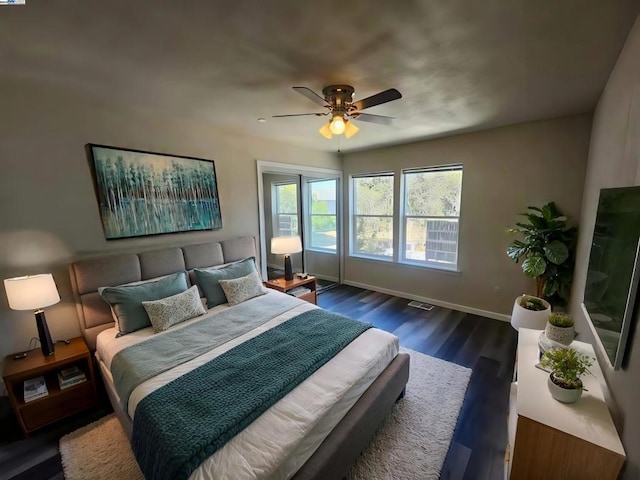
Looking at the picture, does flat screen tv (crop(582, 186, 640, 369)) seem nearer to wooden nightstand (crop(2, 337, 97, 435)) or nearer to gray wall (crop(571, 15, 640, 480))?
gray wall (crop(571, 15, 640, 480))

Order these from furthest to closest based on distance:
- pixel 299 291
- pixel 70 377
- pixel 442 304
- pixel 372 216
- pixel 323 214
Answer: pixel 323 214
pixel 372 216
pixel 442 304
pixel 299 291
pixel 70 377

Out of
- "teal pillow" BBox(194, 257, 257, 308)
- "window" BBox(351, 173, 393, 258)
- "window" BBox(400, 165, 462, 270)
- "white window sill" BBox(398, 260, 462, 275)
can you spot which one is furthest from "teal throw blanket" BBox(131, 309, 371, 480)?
"window" BBox(351, 173, 393, 258)

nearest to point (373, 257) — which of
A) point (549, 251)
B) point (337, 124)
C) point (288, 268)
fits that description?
point (288, 268)

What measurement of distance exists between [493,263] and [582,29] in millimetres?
2716

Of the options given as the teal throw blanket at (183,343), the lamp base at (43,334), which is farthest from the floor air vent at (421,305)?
the lamp base at (43,334)

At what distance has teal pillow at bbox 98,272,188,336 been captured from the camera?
7.14 ft

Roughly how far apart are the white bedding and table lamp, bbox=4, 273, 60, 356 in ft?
1.34

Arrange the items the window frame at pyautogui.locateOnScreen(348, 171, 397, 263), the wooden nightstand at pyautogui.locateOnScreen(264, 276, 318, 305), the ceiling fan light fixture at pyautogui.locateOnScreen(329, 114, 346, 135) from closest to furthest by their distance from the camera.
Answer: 1. the ceiling fan light fixture at pyautogui.locateOnScreen(329, 114, 346, 135)
2. the wooden nightstand at pyautogui.locateOnScreen(264, 276, 318, 305)
3. the window frame at pyautogui.locateOnScreen(348, 171, 397, 263)

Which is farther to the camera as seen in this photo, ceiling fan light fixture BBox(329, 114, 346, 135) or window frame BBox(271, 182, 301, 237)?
window frame BBox(271, 182, 301, 237)

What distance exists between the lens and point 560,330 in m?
1.60

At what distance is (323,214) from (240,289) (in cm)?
278

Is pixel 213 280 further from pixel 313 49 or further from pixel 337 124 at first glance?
pixel 313 49

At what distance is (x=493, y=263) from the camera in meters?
3.52

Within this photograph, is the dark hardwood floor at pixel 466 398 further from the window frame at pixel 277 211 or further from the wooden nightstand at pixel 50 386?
the window frame at pixel 277 211
